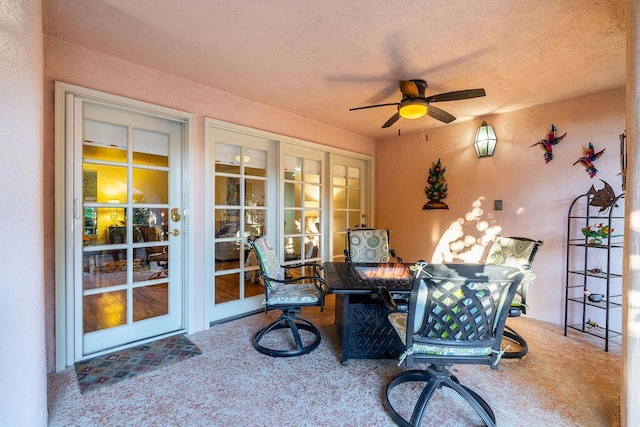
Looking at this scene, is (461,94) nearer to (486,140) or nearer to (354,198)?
(486,140)

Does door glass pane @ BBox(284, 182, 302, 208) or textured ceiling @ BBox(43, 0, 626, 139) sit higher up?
textured ceiling @ BBox(43, 0, 626, 139)

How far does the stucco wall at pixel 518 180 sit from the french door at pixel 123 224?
319 cm

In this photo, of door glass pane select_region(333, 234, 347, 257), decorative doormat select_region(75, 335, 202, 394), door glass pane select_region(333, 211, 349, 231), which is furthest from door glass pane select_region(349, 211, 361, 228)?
decorative doormat select_region(75, 335, 202, 394)

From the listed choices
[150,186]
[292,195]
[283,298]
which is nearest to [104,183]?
[150,186]

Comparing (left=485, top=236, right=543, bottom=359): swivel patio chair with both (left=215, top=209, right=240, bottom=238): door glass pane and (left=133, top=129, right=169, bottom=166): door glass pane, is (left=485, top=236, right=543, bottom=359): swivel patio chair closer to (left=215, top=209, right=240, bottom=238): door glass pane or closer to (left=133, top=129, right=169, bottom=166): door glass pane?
(left=215, top=209, right=240, bottom=238): door glass pane

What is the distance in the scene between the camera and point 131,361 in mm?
2256

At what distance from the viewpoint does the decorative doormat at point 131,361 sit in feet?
A: 6.66

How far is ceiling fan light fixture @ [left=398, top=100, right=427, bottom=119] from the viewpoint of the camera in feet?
7.86

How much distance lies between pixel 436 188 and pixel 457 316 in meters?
2.86

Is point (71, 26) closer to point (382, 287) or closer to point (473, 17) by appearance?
point (473, 17)

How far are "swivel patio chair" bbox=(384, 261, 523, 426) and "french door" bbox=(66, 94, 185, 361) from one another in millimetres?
2245

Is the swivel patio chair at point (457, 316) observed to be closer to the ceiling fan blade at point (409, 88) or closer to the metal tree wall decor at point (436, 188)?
the ceiling fan blade at point (409, 88)

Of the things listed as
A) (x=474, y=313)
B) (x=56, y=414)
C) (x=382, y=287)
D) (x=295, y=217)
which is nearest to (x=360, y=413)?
(x=382, y=287)

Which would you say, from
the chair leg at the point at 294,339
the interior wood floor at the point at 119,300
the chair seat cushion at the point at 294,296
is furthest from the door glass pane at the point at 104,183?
the chair leg at the point at 294,339
